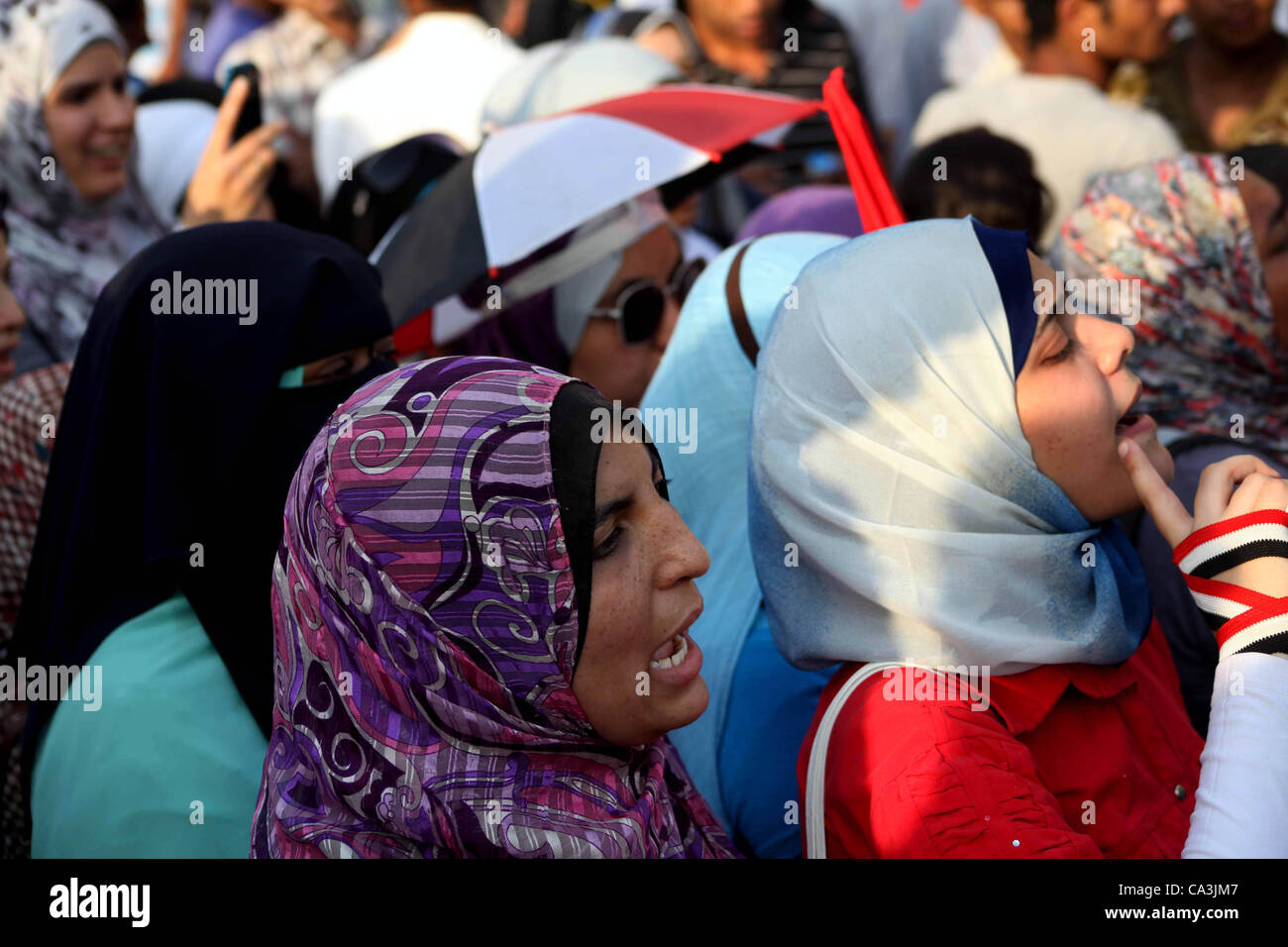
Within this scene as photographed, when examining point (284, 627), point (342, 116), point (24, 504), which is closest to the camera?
point (284, 627)

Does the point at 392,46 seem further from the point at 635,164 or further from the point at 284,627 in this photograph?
the point at 284,627

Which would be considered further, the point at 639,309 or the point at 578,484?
the point at 639,309

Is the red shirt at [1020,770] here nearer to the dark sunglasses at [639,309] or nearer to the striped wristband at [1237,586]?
the striped wristband at [1237,586]

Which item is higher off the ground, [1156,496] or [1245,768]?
[1156,496]

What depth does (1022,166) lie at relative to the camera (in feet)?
13.0

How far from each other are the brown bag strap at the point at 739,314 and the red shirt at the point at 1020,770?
40.3 inches

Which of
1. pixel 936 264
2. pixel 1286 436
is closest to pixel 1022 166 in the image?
pixel 1286 436

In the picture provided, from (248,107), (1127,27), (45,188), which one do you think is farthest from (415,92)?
(1127,27)

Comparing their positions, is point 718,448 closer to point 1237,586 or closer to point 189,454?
point 189,454

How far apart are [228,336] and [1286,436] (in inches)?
96.2

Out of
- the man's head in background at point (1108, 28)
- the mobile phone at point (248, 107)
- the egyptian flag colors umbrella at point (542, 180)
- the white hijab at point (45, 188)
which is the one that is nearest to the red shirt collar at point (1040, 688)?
the egyptian flag colors umbrella at point (542, 180)

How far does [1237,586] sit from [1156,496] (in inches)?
7.3

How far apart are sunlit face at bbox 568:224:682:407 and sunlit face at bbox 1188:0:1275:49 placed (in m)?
2.55

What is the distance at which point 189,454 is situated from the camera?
7.78 ft
